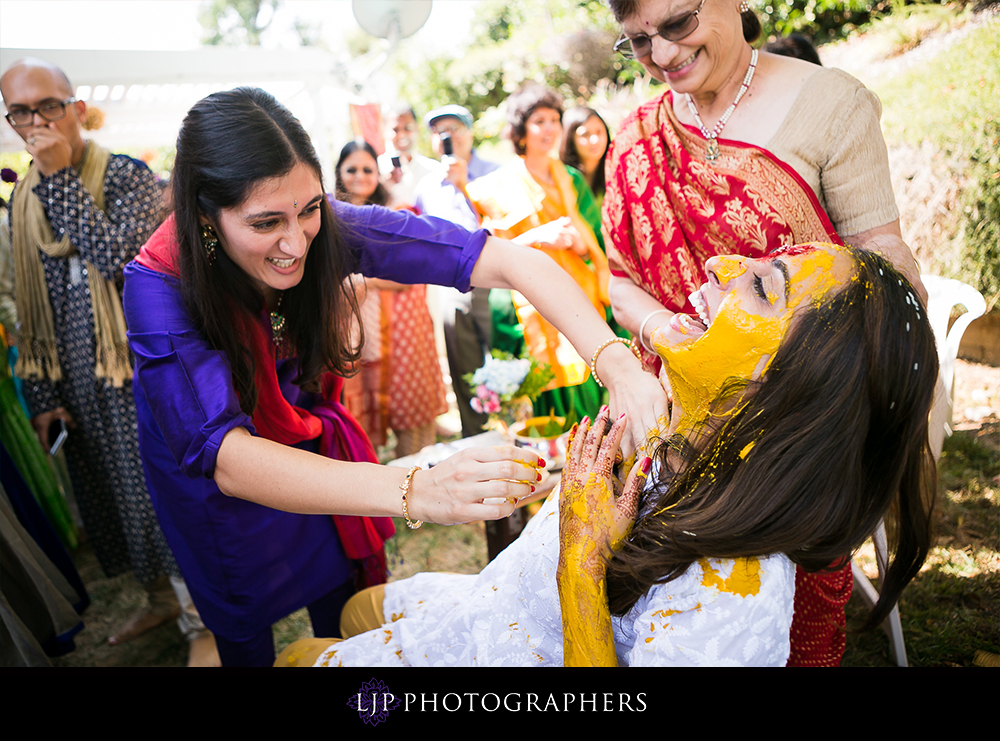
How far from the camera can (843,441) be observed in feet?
3.67

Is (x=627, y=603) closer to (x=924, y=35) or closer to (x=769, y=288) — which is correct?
(x=769, y=288)

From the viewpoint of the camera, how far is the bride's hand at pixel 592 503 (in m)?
1.24

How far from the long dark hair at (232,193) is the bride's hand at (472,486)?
61 cm

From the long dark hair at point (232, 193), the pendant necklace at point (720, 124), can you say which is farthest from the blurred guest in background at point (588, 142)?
the long dark hair at point (232, 193)

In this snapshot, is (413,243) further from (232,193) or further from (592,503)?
(592,503)

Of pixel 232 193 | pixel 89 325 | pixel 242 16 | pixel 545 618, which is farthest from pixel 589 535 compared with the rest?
pixel 242 16

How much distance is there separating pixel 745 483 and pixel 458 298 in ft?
11.4

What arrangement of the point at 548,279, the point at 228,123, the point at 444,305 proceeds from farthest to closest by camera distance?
the point at 444,305 < the point at 548,279 < the point at 228,123

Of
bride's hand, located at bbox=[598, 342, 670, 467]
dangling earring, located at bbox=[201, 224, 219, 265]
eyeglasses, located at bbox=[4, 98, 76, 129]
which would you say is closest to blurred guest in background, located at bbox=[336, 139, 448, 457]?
eyeglasses, located at bbox=[4, 98, 76, 129]

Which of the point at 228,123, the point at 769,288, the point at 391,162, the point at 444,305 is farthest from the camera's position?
the point at 391,162

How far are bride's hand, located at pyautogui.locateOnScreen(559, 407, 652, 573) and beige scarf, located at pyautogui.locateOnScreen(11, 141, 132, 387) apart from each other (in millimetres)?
2311

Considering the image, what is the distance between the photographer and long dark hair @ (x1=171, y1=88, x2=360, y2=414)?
1.37 m
